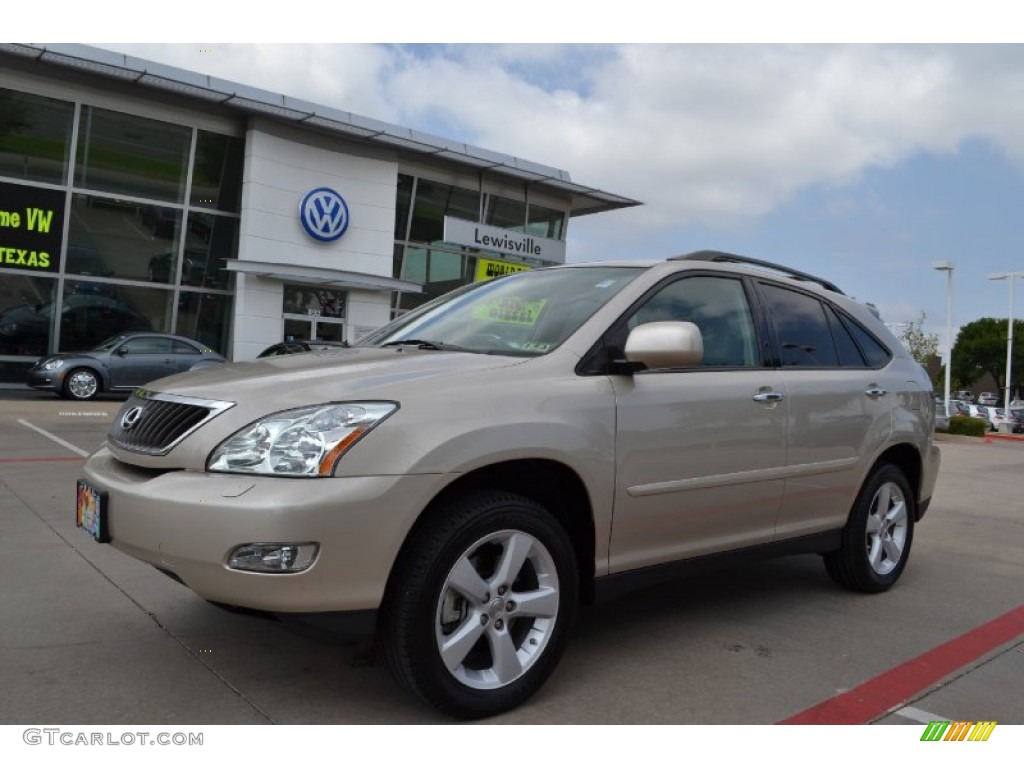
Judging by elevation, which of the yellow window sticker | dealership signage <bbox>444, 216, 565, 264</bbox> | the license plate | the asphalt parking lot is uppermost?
dealership signage <bbox>444, 216, 565, 264</bbox>

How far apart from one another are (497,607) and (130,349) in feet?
48.6

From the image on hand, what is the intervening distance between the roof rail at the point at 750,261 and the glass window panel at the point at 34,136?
17412 mm

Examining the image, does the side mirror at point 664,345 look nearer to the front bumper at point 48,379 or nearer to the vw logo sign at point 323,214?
the front bumper at point 48,379

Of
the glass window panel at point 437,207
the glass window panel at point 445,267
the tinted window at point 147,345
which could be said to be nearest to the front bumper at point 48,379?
the tinted window at point 147,345

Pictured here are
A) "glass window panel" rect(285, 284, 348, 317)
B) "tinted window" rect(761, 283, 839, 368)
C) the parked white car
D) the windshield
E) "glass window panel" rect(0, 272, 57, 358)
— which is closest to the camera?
the windshield

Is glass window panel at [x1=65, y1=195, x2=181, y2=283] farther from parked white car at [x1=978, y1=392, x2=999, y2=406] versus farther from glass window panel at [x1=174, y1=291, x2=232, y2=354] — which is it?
parked white car at [x1=978, y1=392, x2=999, y2=406]

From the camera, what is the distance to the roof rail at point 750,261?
4.00m

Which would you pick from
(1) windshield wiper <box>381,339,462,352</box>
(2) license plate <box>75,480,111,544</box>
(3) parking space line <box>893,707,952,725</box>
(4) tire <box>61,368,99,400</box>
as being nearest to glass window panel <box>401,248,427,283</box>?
(4) tire <box>61,368,99,400</box>

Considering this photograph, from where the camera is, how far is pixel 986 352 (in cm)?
7969

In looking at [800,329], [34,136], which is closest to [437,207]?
[34,136]

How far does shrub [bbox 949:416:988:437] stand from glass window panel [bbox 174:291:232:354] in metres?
17.9

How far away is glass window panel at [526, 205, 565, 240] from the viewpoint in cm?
2638
